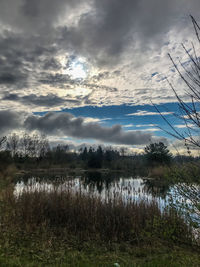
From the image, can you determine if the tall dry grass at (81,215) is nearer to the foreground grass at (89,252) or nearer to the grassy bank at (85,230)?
the grassy bank at (85,230)

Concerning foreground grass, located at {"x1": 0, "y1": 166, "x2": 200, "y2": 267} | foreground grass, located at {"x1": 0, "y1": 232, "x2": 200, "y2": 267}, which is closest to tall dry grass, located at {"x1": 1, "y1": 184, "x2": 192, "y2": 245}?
foreground grass, located at {"x1": 0, "y1": 166, "x2": 200, "y2": 267}

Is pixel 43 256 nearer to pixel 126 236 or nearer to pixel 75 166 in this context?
pixel 126 236

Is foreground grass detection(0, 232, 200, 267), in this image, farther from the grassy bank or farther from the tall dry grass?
the tall dry grass

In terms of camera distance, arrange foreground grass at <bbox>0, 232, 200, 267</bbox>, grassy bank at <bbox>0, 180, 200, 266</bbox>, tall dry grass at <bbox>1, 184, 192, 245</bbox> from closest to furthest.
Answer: foreground grass at <bbox>0, 232, 200, 267</bbox> → grassy bank at <bbox>0, 180, 200, 266</bbox> → tall dry grass at <bbox>1, 184, 192, 245</bbox>

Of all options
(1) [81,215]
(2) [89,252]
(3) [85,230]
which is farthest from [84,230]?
(2) [89,252]

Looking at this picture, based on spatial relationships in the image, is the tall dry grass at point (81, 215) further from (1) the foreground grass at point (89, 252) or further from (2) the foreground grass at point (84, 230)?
(1) the foreground grass at point (89, 252)

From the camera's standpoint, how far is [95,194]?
8891 mm

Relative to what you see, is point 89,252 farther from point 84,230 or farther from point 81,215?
point 81,215

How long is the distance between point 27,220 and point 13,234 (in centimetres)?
120

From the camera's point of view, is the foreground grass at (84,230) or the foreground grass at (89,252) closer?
the foreground grass at (89,252)

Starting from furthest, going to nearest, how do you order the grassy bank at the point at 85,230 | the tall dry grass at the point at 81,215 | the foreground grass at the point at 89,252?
1. the tall dry grass at the point at 81,215
2. the grassy bank at the point at 85,230
3. the foreground grass at the point at 89,252

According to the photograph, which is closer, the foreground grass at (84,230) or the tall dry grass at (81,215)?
the foreground grass at (84,230)

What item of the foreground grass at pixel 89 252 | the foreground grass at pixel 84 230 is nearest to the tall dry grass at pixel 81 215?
the foreground grass at pixel 84 230

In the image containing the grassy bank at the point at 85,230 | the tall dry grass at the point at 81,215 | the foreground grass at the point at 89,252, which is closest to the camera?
the foreground grass at the point at 89,252
